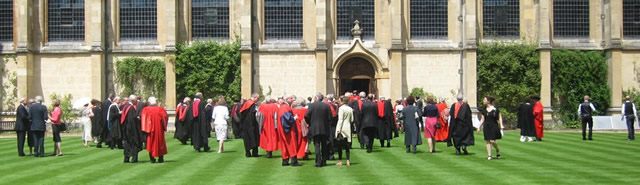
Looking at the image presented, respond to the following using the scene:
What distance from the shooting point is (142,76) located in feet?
127

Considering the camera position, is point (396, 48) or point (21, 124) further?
point (396, 48)

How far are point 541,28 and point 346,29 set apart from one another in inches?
371

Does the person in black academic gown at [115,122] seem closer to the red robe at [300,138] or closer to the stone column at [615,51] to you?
the red robe at [300,138]

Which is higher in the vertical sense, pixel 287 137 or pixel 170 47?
pixel 170 47

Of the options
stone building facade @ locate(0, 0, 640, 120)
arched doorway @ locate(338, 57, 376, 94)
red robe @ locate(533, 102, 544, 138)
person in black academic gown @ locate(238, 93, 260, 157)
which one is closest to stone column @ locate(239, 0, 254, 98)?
stone building facade @ locate(0, 0, 640, 120)

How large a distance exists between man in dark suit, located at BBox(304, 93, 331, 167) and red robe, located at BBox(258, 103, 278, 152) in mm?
1460

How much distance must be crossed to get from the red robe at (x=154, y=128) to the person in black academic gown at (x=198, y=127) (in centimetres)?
371

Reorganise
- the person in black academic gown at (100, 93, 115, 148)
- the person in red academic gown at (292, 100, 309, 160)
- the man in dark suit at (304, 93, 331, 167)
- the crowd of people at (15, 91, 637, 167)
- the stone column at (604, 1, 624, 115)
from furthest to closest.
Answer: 1. the stone column at (604, 1, 624, 115)
2. the person in black academic gown at (100, 93, 115, 148)
3. the person in red academic gown at (292, 100, 309, 160)
4. the crowd of people at (15, 91, 637, 167)
5. the man in dark suit at (304, 93, 331, 167)

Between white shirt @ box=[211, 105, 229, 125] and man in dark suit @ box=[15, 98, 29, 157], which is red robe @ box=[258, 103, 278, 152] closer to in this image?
white shirt @ box=[211, 105, 229, 125]

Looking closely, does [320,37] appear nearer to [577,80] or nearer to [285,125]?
[577,80]

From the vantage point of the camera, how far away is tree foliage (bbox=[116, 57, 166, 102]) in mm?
38188

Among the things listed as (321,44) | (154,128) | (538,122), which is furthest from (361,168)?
(321,44)

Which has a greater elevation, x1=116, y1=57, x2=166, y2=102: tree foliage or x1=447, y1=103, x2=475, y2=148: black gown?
x1=116, y1=57, x2=166, y2=102: tree foliage

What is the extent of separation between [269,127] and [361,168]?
3.38 m
